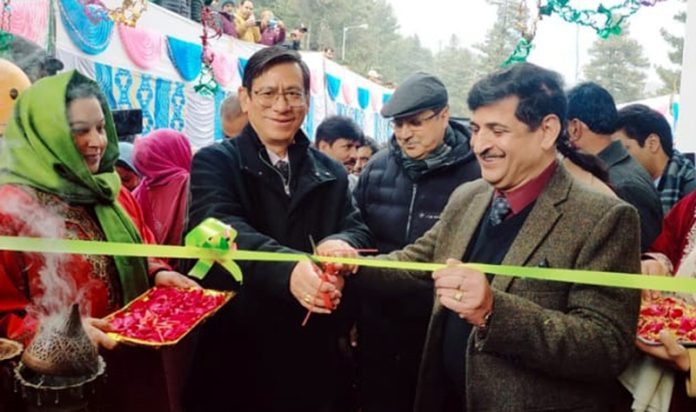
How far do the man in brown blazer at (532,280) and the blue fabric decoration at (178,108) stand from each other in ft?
8.30

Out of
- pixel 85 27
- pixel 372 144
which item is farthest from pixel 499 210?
pixel 85 27

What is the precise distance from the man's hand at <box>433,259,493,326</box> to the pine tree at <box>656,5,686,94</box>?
1361 millimetres

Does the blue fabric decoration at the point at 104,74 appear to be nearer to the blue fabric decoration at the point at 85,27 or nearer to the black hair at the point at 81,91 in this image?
the blue fabric decoration at the point at 85,27

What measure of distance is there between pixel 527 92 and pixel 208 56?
177 cm

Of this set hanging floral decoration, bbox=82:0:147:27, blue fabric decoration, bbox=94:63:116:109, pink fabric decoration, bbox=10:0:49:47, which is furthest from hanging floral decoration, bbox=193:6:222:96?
blue fabric decoration, bbox=94:63:116:109

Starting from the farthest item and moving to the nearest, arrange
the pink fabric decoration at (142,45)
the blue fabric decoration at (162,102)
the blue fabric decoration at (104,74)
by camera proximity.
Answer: the blue fabric decoration at (104,74), the pink fabric decoration at (142,45), the blue fabric decoration at (162,102)

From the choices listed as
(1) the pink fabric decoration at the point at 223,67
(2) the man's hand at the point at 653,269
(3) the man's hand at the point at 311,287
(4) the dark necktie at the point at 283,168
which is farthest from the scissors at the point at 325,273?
(1) the pink fabric decoration at the point at 223,67

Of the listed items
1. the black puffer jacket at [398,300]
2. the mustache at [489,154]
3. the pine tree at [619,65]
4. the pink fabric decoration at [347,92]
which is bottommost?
the black puffer jacket at [398,300]

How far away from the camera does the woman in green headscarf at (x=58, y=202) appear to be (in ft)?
5.42

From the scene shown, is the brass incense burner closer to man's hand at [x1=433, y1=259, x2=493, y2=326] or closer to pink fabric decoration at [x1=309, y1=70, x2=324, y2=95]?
man's hand at [x1=433, y1=259, x2=493, y2=326]

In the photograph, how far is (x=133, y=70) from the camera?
4.55 m

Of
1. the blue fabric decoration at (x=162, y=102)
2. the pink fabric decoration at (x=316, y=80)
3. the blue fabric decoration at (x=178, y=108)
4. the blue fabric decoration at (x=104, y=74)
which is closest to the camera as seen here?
the pink fabric decoration at (x=316, y=80)

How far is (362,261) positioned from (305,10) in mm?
1405

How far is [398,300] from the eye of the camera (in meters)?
2.28
